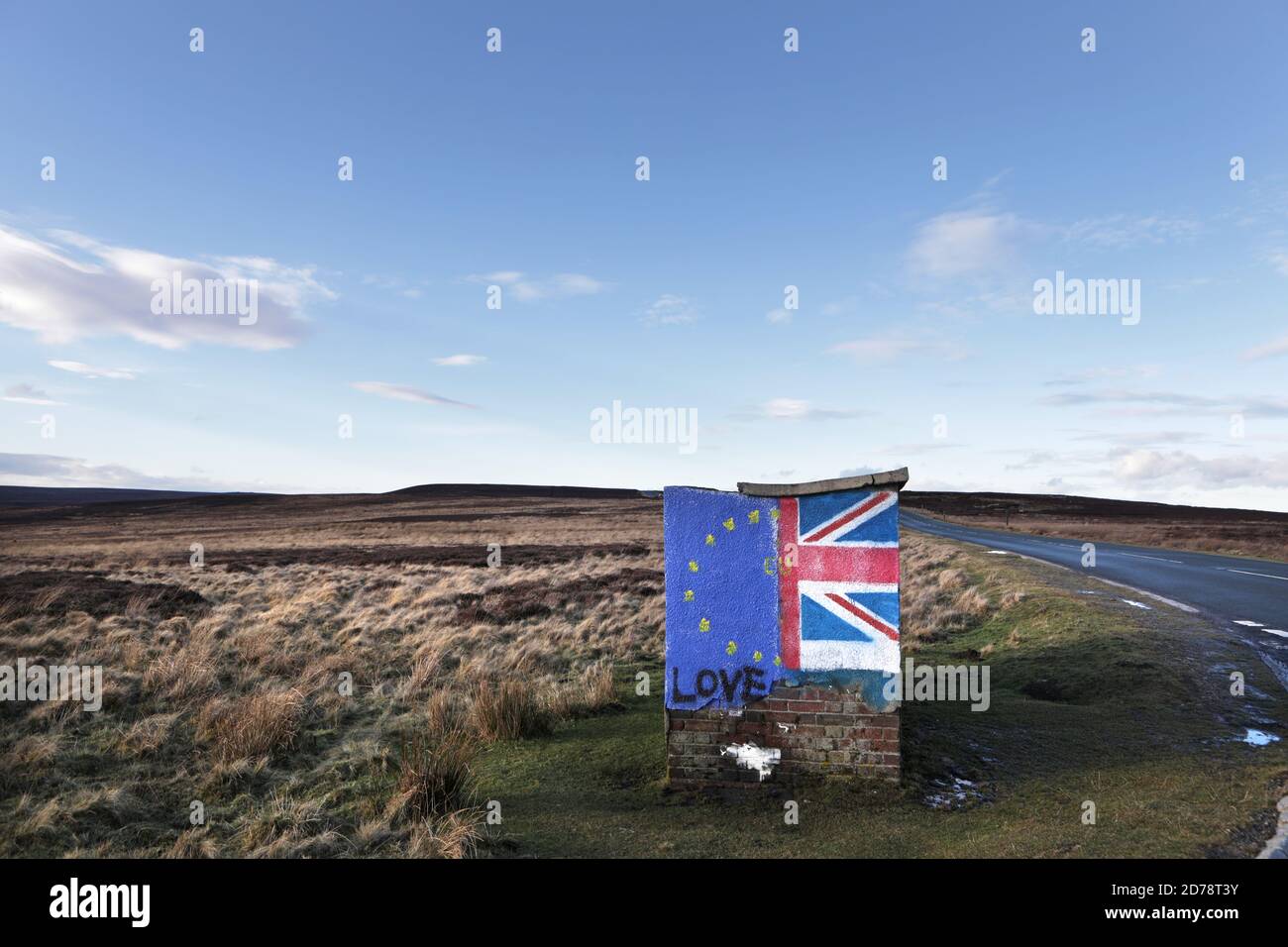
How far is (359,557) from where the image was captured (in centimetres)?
2761

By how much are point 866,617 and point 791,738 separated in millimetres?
1235

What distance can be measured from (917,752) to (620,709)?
358 cm

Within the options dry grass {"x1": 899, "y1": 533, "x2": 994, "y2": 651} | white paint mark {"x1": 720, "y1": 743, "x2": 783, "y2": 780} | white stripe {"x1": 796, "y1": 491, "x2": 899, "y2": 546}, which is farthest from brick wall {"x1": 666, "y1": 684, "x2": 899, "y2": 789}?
dry grass {"x1": 899, "y1": 533, "x2": 994, "y2": 651}

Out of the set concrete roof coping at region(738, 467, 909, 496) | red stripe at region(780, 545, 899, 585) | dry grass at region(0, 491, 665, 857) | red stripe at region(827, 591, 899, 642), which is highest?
concrete roof coping at region(738, 467, 909, 496)

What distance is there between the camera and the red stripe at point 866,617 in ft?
19.4

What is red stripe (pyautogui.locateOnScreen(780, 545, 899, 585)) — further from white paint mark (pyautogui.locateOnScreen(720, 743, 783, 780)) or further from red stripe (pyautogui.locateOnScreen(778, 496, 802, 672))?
white paint mark (pyautogui.locateOnScreen(720, 743, 783, 780))

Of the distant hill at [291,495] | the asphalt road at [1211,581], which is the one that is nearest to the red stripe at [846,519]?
the asphalt road at [1211,581]

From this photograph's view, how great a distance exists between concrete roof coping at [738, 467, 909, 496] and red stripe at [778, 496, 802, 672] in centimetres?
10

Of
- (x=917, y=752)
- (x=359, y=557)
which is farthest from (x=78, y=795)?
(x=359, y=557)

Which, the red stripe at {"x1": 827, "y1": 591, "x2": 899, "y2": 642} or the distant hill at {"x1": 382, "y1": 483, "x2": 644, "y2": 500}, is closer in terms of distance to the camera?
the red stripe at {"x1": 827, "y1": 591, "x2": 899, "y2": 642}

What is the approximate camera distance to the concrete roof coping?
5.83 metres
